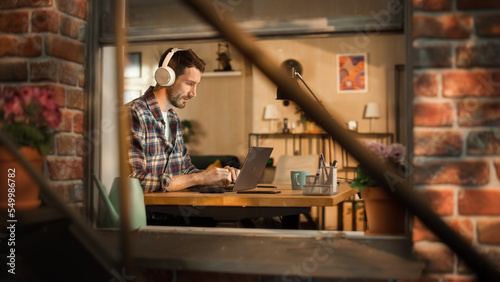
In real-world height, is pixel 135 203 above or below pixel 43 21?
below

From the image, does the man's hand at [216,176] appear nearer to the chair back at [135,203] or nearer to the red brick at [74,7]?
the chair back at [135,203]

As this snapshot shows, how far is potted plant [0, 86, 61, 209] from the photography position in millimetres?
1188

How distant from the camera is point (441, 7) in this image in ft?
3.38

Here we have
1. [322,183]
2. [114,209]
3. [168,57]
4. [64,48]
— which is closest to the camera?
[64,48]

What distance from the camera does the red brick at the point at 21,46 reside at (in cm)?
126

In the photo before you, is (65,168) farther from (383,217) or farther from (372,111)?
(372,111)

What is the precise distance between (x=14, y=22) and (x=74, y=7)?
17cm

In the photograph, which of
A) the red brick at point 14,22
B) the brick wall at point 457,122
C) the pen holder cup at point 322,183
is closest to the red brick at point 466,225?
the brick wall at point 457,122

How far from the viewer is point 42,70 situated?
4.12 ft

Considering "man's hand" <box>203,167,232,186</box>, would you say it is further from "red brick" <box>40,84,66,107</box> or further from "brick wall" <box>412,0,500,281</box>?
"brick wall" <box>412,0,500,281</box>

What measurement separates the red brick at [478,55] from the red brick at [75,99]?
39.7 inches

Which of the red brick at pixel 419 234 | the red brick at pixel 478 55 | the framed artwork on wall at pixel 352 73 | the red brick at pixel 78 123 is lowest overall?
the red brick at pixel 419 234

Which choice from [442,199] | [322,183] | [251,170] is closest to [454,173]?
[442,199]

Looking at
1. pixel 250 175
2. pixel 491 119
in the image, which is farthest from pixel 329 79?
pixel 491 119
